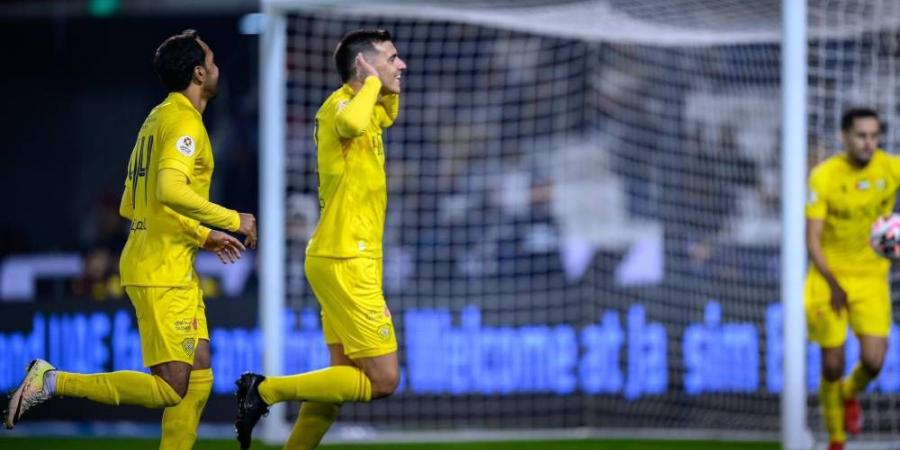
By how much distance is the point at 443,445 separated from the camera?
8984 millimetres

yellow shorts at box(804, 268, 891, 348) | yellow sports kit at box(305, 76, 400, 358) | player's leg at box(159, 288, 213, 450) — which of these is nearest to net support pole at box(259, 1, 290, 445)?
player's leg at box(159, 288, 213, 450)

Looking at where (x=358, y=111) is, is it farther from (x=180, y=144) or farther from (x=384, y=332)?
(x=384, y=332)

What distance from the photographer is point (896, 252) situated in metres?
7.40

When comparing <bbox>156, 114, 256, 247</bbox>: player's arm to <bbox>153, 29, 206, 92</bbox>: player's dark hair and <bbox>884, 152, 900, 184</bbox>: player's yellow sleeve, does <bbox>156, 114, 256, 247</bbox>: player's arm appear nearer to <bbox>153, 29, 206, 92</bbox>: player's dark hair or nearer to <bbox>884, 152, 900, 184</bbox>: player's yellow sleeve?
<bbox>153, 29, 206, 92</bbox>: player's dark hair

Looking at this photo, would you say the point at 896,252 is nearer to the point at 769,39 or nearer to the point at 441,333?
the point at 769,39

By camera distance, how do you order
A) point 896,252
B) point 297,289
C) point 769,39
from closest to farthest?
1. point 896,252
2. point 769,39
3. point 297,289

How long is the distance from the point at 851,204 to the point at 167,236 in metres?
3.81

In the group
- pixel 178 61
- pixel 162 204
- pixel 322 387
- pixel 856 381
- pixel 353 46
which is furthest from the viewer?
pixel 856 381

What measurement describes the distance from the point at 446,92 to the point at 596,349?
2.54 m

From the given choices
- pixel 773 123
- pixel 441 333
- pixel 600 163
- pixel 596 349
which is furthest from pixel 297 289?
pixel 773 123

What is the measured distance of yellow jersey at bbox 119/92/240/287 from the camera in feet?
18.3

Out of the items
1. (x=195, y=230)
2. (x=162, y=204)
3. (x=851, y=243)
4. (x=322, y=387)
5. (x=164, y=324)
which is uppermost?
(x=162, y=204)

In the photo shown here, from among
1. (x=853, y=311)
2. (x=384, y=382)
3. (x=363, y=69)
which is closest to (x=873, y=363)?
(x=853, y=311)

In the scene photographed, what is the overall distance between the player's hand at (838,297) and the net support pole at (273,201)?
327cm
